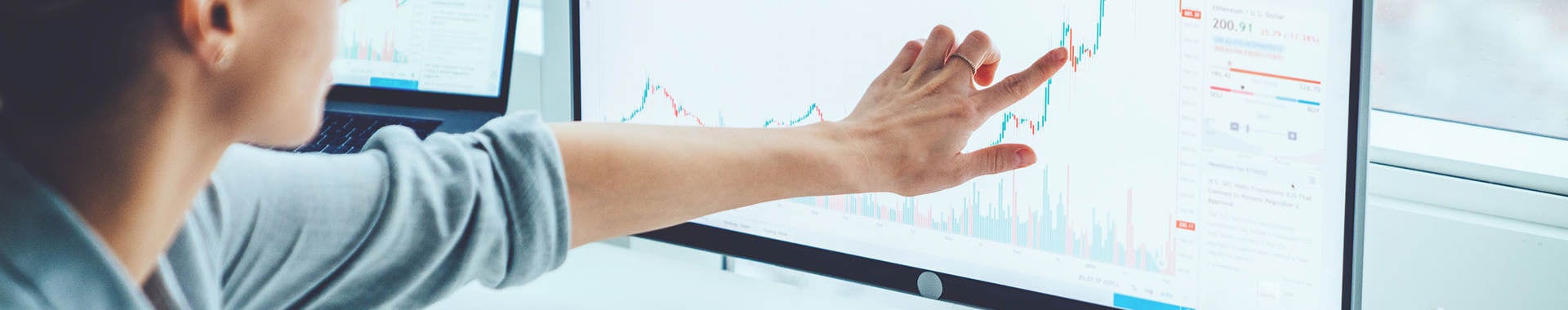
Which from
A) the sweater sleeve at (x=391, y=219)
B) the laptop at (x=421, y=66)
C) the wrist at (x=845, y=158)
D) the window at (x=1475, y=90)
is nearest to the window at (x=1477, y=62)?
the window at (x=1475, y=90)

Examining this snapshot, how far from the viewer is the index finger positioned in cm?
66

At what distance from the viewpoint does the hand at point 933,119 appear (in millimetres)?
691

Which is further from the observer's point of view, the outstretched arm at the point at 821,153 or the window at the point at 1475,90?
the window at the point at 1475,90

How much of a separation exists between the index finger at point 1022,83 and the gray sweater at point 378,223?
261 mm

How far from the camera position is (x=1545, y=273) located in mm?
738

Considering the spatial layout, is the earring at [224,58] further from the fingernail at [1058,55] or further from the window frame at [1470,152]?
the window frame at [1470,152]

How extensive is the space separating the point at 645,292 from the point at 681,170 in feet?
1.00

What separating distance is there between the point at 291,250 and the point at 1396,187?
28.0 inches

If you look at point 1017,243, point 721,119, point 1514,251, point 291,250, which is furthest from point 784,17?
point 1514,251

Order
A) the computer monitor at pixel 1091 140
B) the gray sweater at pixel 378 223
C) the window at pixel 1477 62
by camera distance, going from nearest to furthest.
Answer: the gray sweater at pixel 378 223
the computer monitor at pixel 1091 140
the window at pixel 1477 62

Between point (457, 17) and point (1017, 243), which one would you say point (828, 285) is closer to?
point (1017, 243)

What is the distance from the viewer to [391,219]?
54 cm

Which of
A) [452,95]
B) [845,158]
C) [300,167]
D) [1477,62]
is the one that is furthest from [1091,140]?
[452,95]

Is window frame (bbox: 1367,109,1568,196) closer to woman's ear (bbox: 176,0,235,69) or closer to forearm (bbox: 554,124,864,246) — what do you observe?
forearm (bbox: 554,124,864,246)
